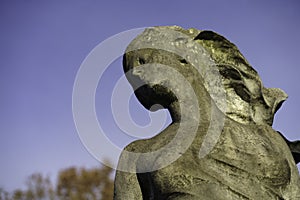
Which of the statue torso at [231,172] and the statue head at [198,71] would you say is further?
the statue head at [198,71]

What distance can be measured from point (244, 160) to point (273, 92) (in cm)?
104

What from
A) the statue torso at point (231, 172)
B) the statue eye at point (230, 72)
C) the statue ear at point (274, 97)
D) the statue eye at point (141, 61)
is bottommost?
the statue torso at point (231, 172)

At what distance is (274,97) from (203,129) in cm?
98

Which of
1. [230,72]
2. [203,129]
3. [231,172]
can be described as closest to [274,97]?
[230,72]

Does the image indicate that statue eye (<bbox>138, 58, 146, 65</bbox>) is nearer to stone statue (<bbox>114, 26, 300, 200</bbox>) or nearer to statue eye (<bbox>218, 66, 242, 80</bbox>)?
stone statue (<bbox>114, 26, 300, 200</bbox>)

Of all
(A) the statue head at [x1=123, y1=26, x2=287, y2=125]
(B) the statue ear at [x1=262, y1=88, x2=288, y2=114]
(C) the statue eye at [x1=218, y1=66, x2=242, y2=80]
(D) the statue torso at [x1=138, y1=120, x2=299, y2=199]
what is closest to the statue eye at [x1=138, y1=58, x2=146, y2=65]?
(A) the statue head at [x1=123, y1=26, x2=287, y2=125]

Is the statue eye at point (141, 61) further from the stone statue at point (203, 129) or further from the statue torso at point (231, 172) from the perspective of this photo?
the statue torso at point (231, 172)

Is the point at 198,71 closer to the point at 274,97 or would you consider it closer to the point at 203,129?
the point at 203,129

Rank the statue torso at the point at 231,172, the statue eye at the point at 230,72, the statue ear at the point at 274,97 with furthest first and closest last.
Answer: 1. the statue ear at the point at 274,97
2. the statue eye at the point at 230,72
3. the statue torso at the point at 231,172

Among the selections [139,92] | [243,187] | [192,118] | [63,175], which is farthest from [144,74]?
[63,175]

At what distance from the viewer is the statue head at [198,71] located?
13.3ft

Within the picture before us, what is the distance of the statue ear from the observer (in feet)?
14.4

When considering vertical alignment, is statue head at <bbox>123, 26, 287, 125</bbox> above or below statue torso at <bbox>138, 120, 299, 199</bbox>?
above

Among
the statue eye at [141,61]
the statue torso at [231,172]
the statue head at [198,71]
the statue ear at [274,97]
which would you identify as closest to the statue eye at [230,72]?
the statue head at [198,71]
